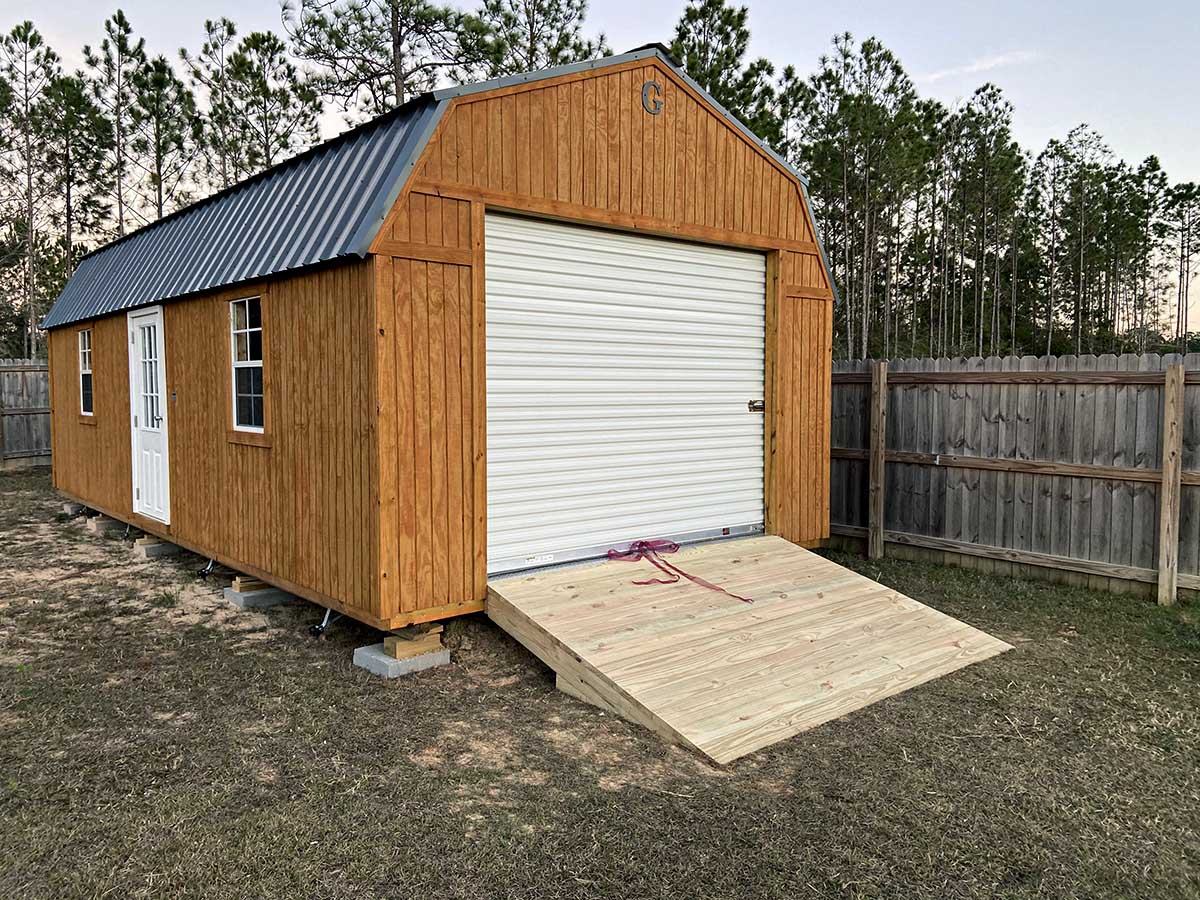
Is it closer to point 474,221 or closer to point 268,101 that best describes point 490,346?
point 474,221

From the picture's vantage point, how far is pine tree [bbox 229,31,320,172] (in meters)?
17.0

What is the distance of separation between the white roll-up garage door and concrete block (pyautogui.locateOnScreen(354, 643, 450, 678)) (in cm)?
66

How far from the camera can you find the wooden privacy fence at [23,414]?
48.6ft

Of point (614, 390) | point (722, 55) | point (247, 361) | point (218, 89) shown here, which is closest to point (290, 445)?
point (247, 361)

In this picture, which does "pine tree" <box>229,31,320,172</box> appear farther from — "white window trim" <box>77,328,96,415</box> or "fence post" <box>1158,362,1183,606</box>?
"fence post" <box>1158,362,1183,606</box>

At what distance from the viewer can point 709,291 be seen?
6.34 m

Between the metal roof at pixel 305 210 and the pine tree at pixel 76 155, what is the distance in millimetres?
13596

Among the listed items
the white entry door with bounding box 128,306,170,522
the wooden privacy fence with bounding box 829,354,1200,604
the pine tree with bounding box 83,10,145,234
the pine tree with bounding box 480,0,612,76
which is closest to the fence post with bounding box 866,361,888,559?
the wooden privacy fence with bounding box 829,354,1200,604

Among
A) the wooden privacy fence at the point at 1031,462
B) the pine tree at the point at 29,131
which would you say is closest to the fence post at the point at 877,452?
the wooden privacy fence at the point at 1031,462

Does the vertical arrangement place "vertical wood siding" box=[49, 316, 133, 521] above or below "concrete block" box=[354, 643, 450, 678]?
above

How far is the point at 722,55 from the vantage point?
1642cm

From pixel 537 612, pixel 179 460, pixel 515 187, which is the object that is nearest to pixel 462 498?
pixel 537 612

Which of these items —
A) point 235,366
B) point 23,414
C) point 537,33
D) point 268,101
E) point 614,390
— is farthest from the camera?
point 268,101

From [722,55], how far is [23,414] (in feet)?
48.8
